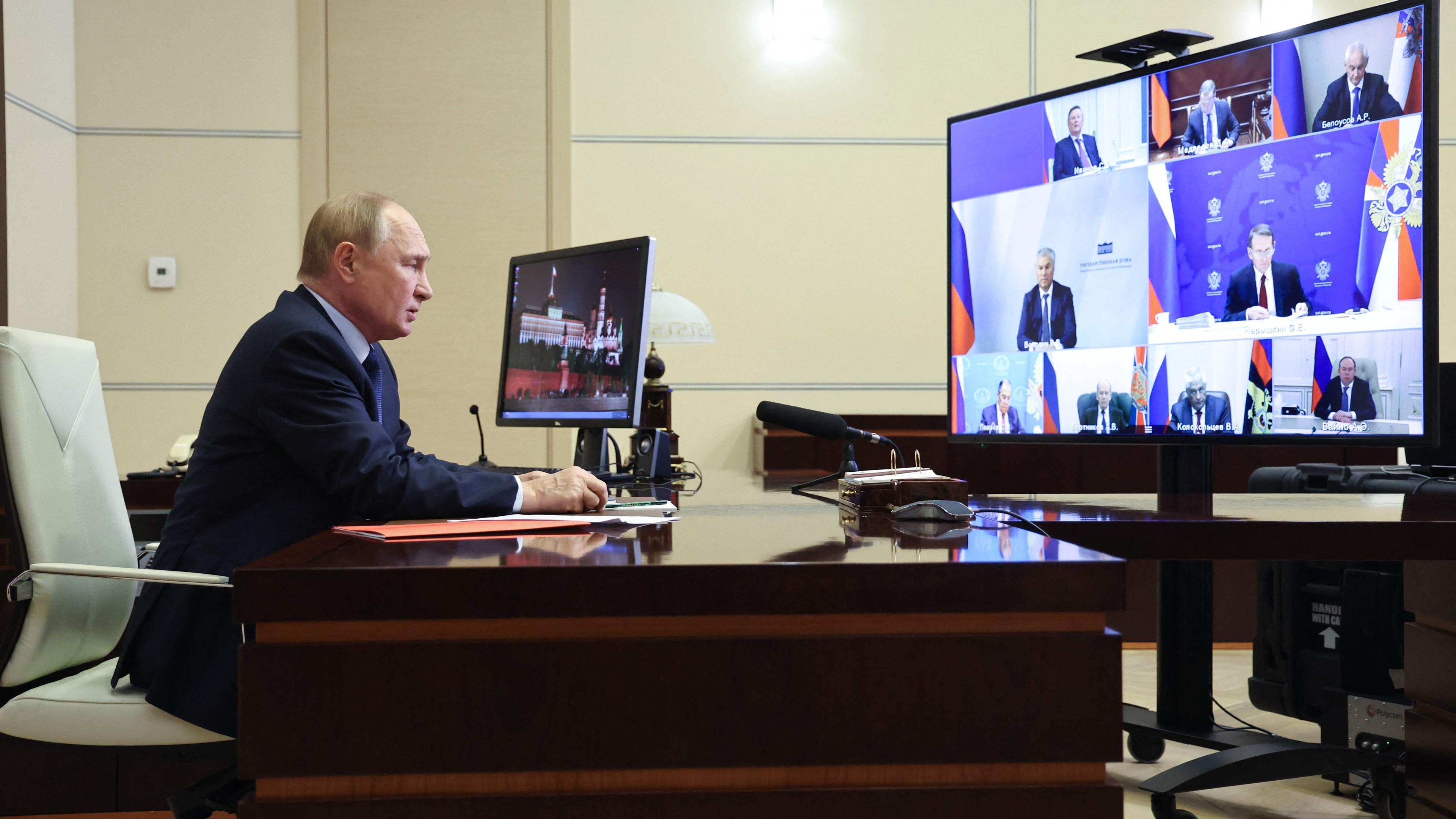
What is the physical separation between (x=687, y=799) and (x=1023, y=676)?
297mm

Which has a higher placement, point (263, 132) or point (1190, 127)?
point (263, 132)

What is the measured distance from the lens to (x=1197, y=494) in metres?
1.89

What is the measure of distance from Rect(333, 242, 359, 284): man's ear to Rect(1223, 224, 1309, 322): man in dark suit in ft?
4.51

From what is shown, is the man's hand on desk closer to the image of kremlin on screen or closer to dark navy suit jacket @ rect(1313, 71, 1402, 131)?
the image of kremlin on screen

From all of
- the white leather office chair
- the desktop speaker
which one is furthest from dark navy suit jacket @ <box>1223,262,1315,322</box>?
the white leather office chair

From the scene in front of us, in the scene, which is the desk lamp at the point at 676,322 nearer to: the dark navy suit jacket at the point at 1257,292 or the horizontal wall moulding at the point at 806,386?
the horizontal wall moulding at the point at 806,386

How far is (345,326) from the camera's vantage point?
64.0 inches

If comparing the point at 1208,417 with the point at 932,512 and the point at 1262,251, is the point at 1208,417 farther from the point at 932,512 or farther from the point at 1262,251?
Result: the point at 932,512

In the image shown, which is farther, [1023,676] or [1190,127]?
[1190,127]

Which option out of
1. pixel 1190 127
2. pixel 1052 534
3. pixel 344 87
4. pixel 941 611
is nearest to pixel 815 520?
pixel 1052 534

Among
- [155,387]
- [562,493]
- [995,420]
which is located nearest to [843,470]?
[995,420]

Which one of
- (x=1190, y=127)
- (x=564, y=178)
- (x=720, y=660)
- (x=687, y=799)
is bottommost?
(x=687, y=799)

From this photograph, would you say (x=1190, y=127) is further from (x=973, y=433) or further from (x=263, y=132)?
(x=263, y=132)

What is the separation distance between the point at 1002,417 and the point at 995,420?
0.06ft
